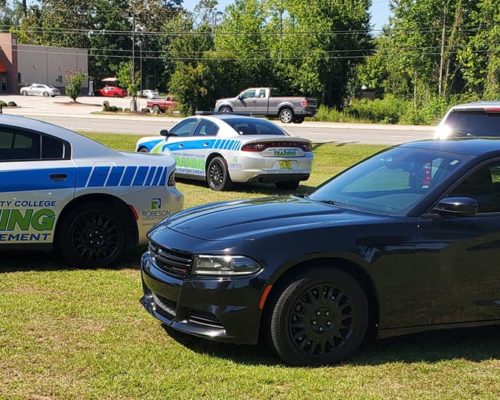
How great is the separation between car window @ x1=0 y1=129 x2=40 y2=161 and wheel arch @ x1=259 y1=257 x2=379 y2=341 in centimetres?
335

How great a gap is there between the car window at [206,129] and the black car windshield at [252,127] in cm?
28

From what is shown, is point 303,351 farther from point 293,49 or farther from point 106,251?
point 293,49

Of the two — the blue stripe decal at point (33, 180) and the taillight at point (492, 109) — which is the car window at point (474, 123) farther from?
the blue stripe decal at point (33, 180)

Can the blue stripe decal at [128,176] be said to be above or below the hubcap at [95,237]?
above

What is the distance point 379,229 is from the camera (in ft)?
14.2

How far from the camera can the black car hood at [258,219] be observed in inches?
168

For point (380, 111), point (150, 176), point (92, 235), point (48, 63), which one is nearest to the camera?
point (92, 235)

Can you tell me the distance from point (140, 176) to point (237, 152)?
17.7ft

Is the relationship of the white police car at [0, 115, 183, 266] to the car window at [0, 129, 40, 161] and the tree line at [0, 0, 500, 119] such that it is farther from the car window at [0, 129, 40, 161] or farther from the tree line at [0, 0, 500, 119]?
the tree line at [0, 0, 500, 119]

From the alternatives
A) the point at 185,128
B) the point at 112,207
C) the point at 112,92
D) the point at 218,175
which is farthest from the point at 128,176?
the point at 112,92

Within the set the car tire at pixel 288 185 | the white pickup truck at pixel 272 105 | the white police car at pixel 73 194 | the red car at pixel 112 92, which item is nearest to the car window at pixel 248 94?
the white pickup truck at pixel 272 105

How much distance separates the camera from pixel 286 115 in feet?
125

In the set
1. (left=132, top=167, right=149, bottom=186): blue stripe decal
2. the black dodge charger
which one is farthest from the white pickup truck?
the black dodge charger

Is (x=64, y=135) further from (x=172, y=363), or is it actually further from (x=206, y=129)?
(x=206, y=129)
